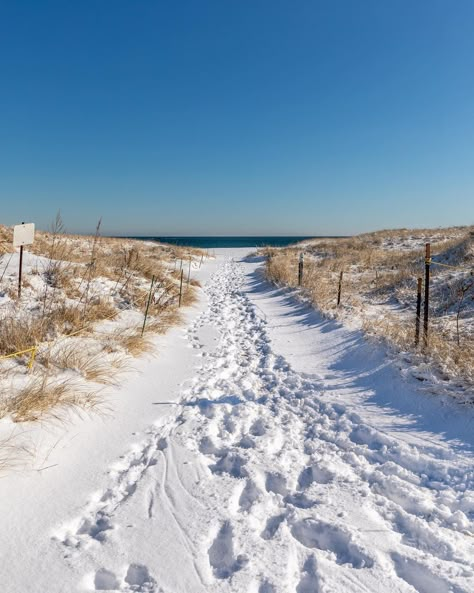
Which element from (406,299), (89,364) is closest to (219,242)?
(406,299)

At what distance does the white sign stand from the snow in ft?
11.9

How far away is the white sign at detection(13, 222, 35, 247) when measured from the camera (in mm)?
6555

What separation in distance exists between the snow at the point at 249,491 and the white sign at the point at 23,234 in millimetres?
3614

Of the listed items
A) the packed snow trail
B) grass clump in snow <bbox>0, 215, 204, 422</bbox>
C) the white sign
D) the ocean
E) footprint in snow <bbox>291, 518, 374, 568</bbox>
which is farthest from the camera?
the ocean

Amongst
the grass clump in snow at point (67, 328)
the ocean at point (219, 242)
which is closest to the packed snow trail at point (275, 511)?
the grass clump in snow at point (67, 328)

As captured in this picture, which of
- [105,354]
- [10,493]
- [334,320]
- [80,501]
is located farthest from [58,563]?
[334,320]

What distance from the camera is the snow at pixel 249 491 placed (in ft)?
6.79

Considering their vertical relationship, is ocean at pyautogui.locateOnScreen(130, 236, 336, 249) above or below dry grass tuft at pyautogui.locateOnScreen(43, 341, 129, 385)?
above

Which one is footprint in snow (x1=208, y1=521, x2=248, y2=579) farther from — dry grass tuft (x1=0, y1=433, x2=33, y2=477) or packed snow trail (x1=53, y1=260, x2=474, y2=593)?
dry grass tuft (x1=0, y1=433, x2=33, y2=477)

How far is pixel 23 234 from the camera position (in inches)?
263

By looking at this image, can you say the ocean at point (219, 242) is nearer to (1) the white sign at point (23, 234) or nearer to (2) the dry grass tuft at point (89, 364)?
(1) the white sign at point (23, 234)

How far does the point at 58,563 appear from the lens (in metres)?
2.07

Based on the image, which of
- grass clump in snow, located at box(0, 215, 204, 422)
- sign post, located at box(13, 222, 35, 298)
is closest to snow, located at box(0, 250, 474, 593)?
grass clump in snow, located at box(0, 215, 204, 422)

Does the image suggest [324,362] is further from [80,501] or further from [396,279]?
[396,279]
